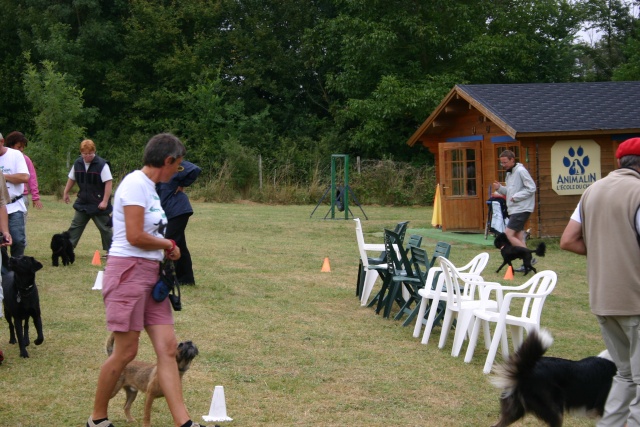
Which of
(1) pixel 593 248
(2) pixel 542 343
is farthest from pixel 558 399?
(1) pixel 593 248

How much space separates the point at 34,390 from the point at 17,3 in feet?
128

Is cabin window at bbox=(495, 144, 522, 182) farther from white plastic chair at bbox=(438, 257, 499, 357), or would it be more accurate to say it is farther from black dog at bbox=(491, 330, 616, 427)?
black dog at bbox=(491, 330, 616, 427)

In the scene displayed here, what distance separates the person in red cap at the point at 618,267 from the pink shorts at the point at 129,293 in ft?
7.68

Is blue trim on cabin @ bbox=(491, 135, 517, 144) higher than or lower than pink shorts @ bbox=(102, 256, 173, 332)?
higher

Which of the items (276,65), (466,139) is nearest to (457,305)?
(466,139)

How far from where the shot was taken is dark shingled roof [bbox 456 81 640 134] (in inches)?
664

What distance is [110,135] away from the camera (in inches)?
1560

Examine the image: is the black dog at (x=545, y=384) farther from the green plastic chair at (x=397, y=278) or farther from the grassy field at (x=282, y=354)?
the green plastic chair at (x=397, y=278)

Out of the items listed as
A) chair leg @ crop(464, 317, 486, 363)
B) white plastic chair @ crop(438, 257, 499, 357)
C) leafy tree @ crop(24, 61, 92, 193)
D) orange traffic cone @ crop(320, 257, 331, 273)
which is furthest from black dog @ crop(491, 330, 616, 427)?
leafy tree @ crop(24, 61, 92, 193)

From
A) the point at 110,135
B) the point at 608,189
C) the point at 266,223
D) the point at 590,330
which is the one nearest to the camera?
the point at 608,189

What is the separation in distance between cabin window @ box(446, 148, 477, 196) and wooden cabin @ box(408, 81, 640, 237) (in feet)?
0.08

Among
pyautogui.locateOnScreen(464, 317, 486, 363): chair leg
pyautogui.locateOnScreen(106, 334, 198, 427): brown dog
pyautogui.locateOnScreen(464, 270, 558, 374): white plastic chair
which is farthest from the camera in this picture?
pyautogui.locateOnScreen(464, 317, 486, 363): chair leg

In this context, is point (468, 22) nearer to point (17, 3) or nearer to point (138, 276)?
point (17, 3)

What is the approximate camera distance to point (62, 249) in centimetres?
1171
